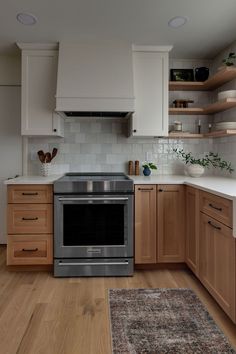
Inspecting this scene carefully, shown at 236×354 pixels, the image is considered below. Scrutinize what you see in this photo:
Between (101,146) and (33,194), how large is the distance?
110cm

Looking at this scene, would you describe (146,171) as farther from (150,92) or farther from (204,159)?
(150,92)

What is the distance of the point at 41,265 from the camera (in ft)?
9.30

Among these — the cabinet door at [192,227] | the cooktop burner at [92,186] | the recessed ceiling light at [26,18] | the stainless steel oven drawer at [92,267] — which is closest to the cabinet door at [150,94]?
the cooktop burner at [92,186]

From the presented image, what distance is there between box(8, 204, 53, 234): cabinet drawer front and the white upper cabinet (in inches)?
48.9

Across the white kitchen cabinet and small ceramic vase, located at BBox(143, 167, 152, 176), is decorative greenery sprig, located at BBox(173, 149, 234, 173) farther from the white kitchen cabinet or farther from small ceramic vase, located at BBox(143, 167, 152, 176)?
the white kitchen cabinet

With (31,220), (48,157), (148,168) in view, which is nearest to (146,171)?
(148,168)

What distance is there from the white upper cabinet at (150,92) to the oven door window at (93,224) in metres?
0.93

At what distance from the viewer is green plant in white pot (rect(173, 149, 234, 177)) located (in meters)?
3.23

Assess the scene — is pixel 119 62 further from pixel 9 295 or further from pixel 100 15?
pixel 9 295

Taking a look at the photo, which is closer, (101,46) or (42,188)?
(42,188)

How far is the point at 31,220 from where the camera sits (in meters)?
2.78

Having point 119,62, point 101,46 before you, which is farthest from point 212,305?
point 101,46

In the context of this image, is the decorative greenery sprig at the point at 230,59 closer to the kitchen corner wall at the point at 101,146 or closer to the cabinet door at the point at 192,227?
the kitchen corner wall at the point at 101,146

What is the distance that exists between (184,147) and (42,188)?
1.81m
